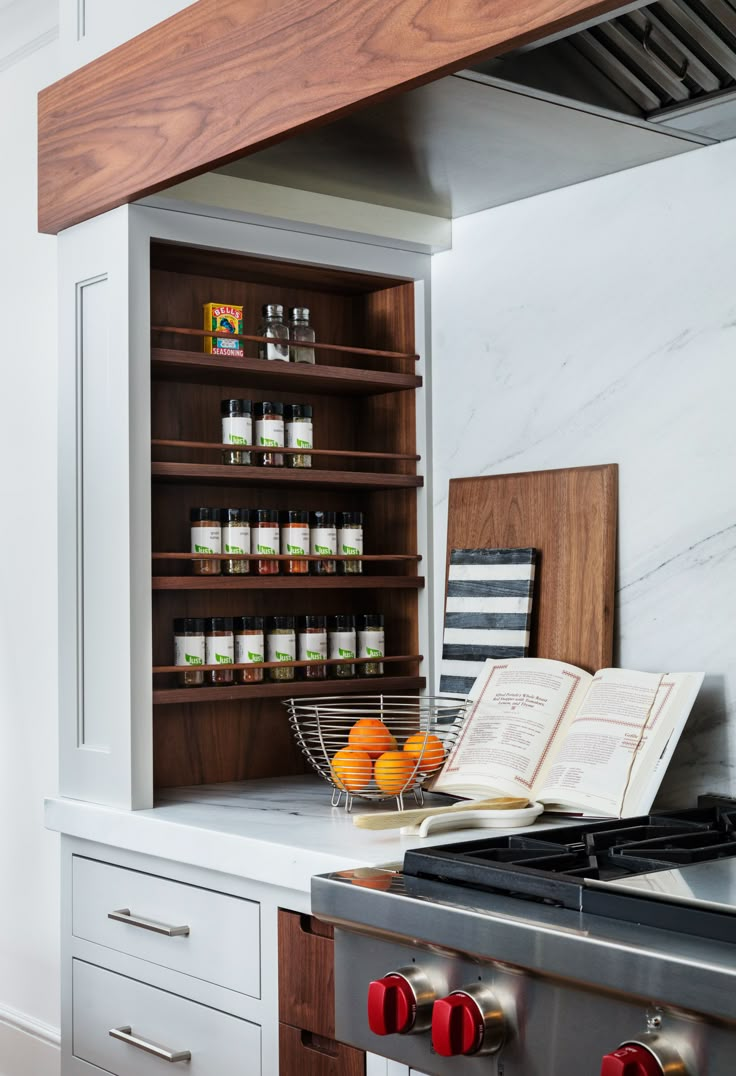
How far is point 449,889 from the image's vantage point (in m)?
1.46

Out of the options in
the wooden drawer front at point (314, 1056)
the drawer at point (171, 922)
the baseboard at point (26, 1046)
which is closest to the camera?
the wooden drawer front at point (314, 1056)

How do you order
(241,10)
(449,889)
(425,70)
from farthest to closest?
(241,10) < (425,70) < (449,889)

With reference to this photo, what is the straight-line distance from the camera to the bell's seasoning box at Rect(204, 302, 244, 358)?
255 centimetres

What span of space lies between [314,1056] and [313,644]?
37.8 inches

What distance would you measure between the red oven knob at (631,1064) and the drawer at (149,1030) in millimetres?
985

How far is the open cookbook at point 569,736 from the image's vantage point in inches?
81.5

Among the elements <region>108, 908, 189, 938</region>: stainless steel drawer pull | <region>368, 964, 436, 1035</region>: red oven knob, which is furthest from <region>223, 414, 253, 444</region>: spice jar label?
<region>368, 964, 436, 1035</region>: red oven knob

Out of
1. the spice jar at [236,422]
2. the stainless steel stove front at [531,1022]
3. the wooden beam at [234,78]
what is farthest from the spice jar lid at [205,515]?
the stainless steel stove front at [531,1022]

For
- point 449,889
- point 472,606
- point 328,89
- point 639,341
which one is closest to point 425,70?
point 328,89

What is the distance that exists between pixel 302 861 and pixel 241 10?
1.33 metres

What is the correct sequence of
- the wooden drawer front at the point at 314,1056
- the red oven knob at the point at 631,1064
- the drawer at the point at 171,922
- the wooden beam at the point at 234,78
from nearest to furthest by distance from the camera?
the red oven knob at the point at 631,1064 → the wooden beam at the point at 234,78 → the wooden drawer front at the point at 314,1056 → the drawer at the point at 171,922

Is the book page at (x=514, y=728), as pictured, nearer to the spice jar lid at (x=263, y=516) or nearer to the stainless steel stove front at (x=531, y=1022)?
the spice jar lid at (x=263, y=516)

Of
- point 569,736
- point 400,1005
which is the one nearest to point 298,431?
point 569,736

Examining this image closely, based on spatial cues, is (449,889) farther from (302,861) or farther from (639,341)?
(639,341)
